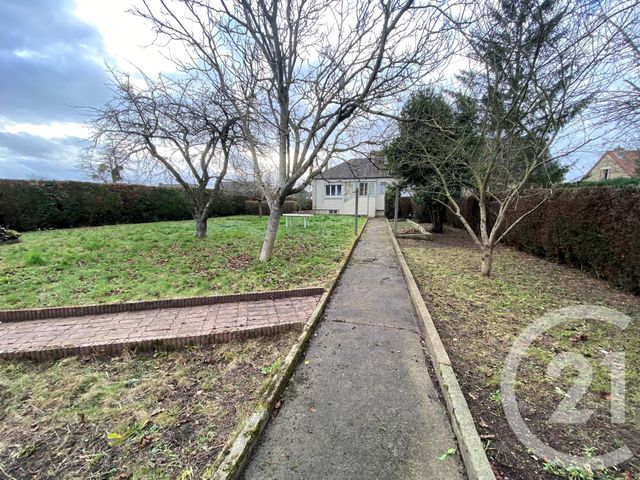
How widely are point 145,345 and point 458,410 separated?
3.21 meters

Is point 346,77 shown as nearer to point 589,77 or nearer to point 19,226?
point 589,77

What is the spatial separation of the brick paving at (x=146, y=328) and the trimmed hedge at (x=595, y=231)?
5.92 m

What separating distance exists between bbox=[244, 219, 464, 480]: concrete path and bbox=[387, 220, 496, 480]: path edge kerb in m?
0.08

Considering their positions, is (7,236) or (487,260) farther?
(7,236)

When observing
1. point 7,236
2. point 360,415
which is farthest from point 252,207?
point 360,415

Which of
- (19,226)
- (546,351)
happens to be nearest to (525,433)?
(546,351)

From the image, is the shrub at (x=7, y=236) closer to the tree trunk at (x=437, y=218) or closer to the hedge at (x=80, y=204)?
the hedge at (x=80, y=204)

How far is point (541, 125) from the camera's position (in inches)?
199

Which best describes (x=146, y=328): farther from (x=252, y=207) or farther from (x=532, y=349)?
(x=252, y=207)

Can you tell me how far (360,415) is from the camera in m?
2.16

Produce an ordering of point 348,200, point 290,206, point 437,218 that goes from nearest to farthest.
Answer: point 437,218, point 348,200, point 290,206

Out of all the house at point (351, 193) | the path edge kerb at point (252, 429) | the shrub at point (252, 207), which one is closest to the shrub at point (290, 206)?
the shrub at point (252, 207)

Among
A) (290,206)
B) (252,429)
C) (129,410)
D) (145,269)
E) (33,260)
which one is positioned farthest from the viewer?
(290,206)

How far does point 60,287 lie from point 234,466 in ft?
16.9
